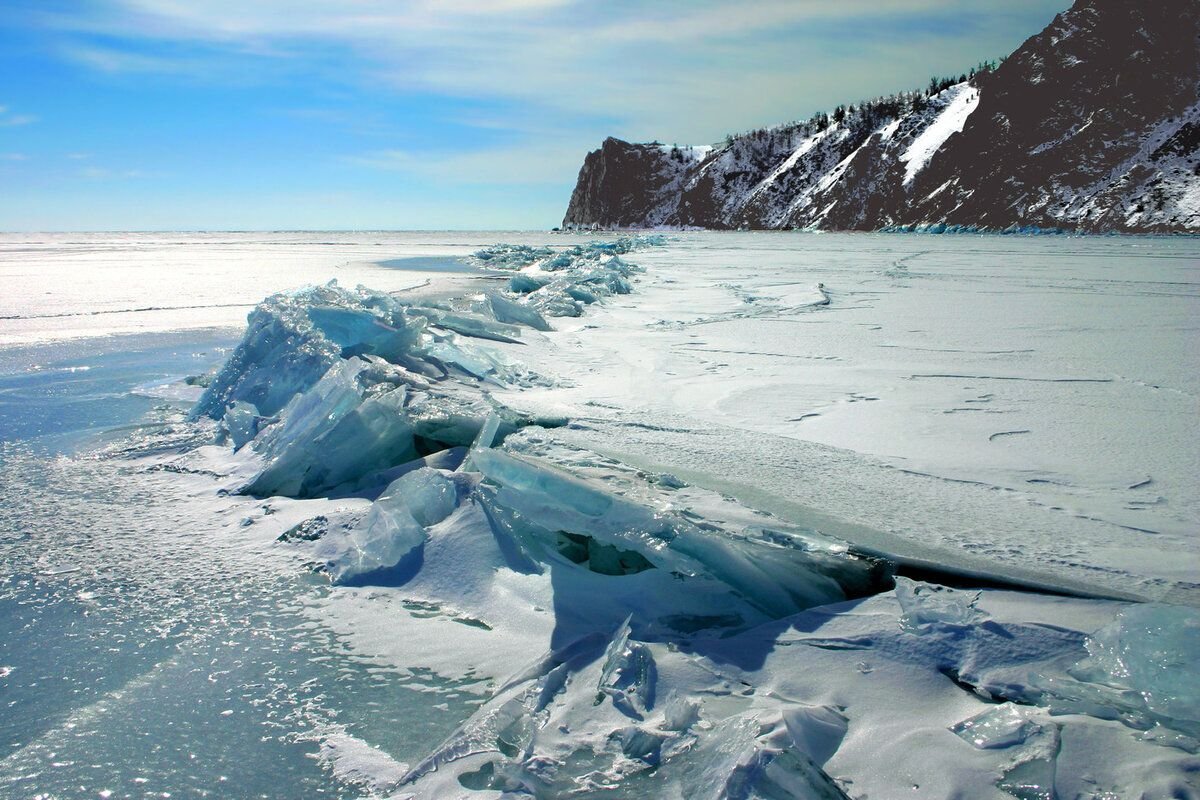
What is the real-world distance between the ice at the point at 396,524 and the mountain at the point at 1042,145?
131 ft

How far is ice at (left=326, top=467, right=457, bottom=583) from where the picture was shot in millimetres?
1688

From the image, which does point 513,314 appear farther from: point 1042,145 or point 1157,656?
point 1042,145

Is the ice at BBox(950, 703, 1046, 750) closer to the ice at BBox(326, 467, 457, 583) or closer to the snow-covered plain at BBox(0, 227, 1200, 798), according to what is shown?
the snow-covered plain at BBox(0, 227, 1200, 798)

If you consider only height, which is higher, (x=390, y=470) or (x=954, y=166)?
(x=954, y=166)

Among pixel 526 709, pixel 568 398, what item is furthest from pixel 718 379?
pixel 526 709

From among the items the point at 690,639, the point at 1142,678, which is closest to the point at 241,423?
the point at 690,639

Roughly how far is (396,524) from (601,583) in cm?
52

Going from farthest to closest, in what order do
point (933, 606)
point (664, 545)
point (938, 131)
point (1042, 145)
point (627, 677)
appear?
point (938, 131) → point (1042, 145) → point (664, 545) → point (933, 606) → point (627, 677)

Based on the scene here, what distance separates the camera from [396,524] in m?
1.76

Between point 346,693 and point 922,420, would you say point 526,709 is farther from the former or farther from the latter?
point 922,420

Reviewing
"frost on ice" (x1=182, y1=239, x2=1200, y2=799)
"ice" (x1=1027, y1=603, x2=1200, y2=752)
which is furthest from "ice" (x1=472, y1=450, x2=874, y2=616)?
"ice" (x1=1027, y1=603, x2=1200, y2=752)

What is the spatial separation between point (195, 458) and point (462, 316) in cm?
288

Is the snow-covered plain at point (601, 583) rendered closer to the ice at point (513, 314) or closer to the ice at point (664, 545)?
the ice at point (664, 545)

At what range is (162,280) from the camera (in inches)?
445
